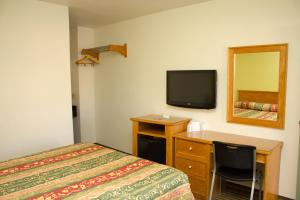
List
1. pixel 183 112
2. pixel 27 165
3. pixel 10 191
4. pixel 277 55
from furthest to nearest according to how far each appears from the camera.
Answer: pixel 183 112 → pixel 277 55 → pixel 27 165 → pixel 10 191

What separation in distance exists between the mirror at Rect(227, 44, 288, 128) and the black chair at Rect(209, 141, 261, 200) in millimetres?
640

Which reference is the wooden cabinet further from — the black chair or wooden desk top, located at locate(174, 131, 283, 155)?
the black chair

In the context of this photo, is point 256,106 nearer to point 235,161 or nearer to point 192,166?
point 235,161

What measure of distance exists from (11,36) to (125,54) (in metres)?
1.75

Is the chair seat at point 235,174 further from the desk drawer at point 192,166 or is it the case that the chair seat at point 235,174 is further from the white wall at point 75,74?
the white wall at point 75,74

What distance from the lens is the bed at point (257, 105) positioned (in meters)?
2.69

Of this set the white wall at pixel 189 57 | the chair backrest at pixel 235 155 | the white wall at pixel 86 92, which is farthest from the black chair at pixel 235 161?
the white wall at pixel 86 92

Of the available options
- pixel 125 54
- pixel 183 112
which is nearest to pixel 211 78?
pixel 183 112

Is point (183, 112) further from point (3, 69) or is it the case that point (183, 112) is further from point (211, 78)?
point (3, 69)

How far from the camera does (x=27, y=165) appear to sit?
82.6 inches


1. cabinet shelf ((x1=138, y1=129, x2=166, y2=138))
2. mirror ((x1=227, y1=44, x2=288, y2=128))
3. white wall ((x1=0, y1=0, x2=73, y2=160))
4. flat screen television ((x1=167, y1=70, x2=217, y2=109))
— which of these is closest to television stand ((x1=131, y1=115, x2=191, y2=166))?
cabinet shelf ((x1=138, y1=129, x2=166, y2=138))

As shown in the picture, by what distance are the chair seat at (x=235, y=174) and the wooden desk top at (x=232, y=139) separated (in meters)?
0.26

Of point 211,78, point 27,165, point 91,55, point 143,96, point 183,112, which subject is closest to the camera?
point 27,165

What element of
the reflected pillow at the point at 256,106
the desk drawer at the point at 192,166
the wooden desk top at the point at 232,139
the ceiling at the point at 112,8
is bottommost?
the desk drawer at the point at 192,166
